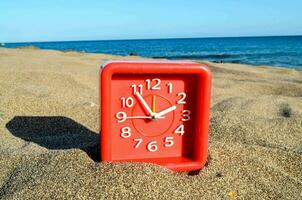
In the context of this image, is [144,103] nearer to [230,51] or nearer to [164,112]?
[164,112]

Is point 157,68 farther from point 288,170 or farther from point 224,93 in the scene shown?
point 224,93

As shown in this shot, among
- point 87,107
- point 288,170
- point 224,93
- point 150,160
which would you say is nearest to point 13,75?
point 87,107

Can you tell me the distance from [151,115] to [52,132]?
50.3 inches

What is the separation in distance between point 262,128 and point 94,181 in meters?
1.79

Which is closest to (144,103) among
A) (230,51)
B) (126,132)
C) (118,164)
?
(126,132)

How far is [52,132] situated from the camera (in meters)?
3.30

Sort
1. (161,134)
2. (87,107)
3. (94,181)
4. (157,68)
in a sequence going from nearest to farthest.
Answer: (94,181), (157,68), (161,134), (87,107)

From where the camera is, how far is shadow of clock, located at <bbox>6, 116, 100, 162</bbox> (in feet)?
9.51

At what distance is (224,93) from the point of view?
573 centimetres

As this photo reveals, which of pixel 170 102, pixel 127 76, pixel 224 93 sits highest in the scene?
pixel 127 76

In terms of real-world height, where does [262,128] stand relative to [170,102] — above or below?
below

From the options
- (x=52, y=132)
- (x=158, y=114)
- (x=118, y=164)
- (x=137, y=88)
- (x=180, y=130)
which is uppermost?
(x=137, y=88)

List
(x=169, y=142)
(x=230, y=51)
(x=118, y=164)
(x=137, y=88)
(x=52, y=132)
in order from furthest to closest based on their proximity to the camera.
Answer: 1. (x=230, y=51)
2. (x=52, y=132)
3. (x=169, y=142)
4. (x=137, y=88)
5. (x=118, y=164)

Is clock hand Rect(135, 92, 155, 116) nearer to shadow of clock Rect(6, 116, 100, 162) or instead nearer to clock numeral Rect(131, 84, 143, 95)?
clock numeral Rect(131, 84, 143, 95)
